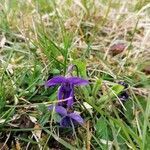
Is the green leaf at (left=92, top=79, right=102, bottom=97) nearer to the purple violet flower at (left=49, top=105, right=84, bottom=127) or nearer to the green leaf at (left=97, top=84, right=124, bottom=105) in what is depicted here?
the green leaf at (left=97, top=84, right=124, bottom=105)

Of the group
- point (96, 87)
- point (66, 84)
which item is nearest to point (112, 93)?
point (96, 87)

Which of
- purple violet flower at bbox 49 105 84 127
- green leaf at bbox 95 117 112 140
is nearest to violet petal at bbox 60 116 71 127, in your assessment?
purple violet flower at bbox 49 105 84 127

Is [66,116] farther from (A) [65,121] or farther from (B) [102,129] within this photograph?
(B) [102,129]

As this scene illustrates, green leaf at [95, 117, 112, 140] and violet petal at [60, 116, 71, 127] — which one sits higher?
violet petal at [60, 116, 71, 127]

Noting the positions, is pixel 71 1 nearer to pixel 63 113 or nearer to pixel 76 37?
pixel 76 37

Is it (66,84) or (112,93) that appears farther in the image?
(112,93)

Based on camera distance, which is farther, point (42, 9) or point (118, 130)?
point (42, 9)

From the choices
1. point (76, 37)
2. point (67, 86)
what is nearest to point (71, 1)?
point (76, 37)
